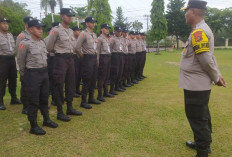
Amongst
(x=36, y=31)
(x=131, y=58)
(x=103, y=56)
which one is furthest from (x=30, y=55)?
(x=131, y=58)

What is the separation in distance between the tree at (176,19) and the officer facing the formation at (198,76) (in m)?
38.6

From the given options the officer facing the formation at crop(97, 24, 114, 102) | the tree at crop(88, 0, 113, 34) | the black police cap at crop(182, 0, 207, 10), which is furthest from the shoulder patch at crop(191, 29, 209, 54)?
the tree at crop(88, 0, 113, 34)

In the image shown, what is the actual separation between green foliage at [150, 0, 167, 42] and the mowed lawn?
2394 cm

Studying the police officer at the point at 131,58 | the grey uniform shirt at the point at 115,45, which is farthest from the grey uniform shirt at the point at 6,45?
the police officer at the point at 131,58

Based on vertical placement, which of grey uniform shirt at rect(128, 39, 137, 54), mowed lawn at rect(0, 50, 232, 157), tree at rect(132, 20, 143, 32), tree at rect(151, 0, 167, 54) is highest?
tree at rect(132, 20, 143, 32)

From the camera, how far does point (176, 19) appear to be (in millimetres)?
39094

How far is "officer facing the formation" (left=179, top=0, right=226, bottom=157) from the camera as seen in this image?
2.65 metres

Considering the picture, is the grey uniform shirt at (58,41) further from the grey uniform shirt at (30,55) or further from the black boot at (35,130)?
the black boot at (35,130)

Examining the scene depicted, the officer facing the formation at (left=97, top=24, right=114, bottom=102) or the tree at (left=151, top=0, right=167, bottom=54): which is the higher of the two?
the tree at (left=151, top=0, right=167, bottom=54)

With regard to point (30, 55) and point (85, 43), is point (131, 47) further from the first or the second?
point (30, 55)

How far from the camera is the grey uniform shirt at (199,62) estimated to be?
256 centimetres

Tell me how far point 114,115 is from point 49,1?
3179cm

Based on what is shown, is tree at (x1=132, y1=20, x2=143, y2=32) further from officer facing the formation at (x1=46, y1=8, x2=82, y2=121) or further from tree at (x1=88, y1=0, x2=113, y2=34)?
officer facing the formation at (x1=46, y1=8, x2=82, y2=121)

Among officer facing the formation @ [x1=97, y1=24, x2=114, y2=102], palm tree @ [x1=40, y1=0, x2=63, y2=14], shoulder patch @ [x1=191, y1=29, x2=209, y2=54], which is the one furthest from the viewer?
palm tree @ [x1=40, y1=0, x2=63, y2=14]
